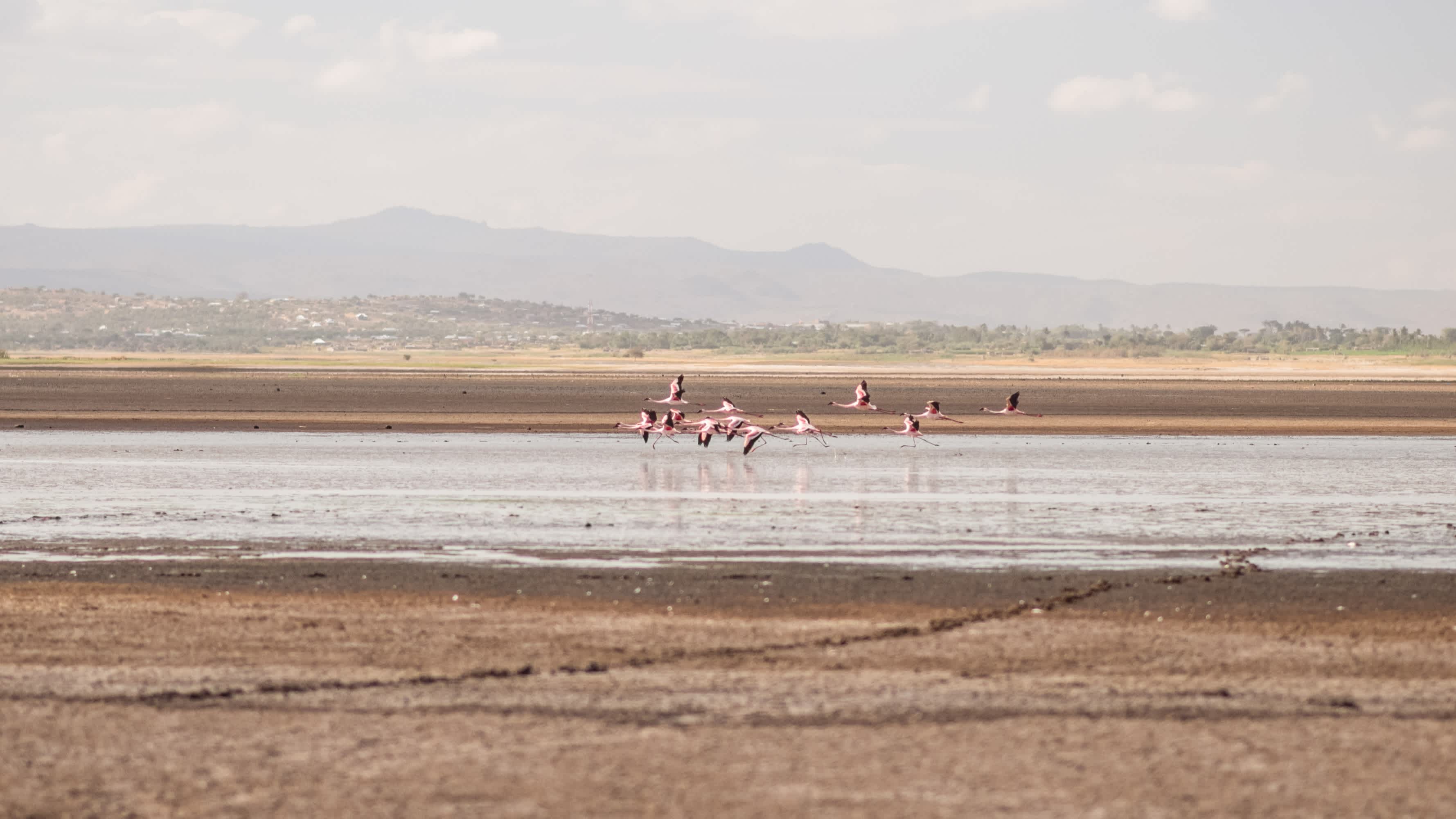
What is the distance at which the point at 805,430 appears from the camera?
2989cm

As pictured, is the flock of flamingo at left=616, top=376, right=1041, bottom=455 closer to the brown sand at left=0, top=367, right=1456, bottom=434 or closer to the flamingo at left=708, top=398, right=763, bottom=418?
the flamingo at left=708, top=398, right=763, bottom=418

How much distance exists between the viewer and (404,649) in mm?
11195

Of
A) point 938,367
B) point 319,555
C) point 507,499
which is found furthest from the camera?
point 938,367

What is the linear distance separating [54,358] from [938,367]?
45631 mm

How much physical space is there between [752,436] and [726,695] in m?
18.3

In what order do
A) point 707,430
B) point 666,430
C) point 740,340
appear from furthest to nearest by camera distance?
point 740,340 → point 666,430 → point 707,430

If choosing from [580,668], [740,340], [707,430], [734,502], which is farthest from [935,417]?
[740,340]

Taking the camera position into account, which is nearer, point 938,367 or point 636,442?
point 636,442

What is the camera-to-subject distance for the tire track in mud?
31.7ft

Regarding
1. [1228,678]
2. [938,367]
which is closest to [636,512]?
[1228,678]

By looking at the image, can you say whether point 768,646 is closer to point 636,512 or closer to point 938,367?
point 636,512

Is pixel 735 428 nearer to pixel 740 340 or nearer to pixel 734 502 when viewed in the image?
pixel 734 502

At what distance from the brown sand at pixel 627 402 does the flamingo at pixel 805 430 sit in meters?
2.00

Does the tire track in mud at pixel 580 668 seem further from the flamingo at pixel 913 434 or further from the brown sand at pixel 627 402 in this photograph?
the brown sand at pixel 627 402
